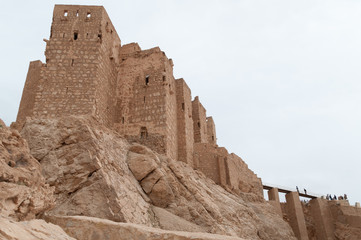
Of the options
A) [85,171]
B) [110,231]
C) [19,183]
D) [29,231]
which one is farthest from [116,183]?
[29,231]

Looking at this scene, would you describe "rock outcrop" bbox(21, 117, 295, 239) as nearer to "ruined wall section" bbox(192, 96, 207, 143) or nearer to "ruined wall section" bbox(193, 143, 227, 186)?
"ruined wall section" bbox(193, 143, 227, 186)

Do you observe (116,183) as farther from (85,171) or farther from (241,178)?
(241,178)

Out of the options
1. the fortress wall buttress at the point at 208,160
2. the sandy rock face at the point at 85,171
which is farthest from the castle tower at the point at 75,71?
the fortress wall buttress at the point at 208,160

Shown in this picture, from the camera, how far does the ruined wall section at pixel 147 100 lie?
16641 mm

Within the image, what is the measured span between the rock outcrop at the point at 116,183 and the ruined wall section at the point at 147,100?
7.81 ft

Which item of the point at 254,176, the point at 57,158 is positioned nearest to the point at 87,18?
the point at 57,158

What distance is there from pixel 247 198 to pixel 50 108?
13.4 meters

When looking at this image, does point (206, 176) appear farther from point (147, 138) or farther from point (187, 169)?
point (147, 138)

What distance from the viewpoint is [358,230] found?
2295cm

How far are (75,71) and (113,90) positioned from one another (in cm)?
287

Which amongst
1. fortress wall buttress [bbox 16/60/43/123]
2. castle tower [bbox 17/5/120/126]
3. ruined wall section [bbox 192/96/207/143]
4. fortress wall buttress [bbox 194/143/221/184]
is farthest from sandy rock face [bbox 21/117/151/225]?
ruined wall section [bbox 192/96/207/143]

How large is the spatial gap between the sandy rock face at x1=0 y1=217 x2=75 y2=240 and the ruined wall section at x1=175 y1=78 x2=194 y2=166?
13.6 m

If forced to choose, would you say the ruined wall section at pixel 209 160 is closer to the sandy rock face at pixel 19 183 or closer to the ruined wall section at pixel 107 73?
the ruined wall section at pixel 107 73

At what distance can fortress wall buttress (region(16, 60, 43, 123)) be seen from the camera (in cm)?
1606
